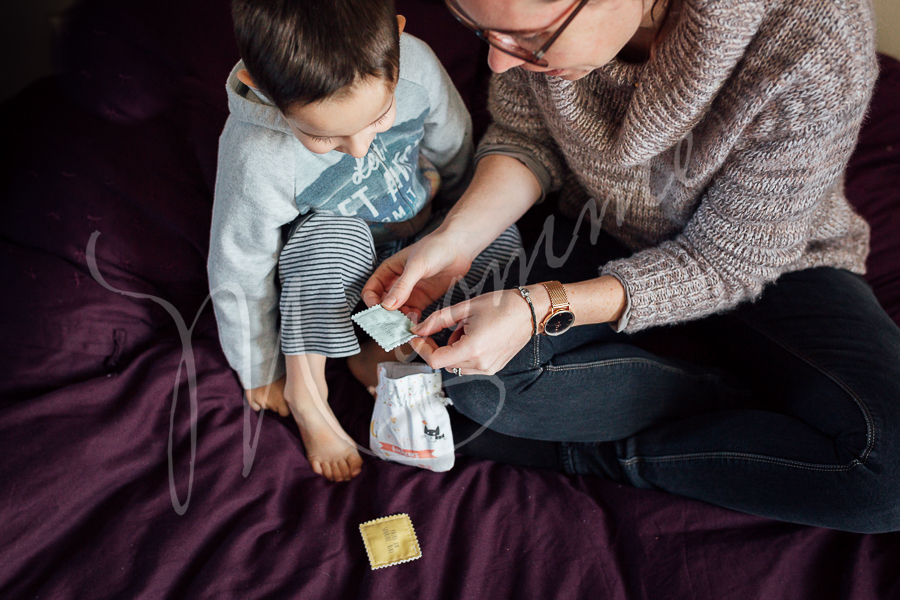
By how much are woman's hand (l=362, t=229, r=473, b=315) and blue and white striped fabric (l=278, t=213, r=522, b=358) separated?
0.15 ft

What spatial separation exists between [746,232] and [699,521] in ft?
1.53

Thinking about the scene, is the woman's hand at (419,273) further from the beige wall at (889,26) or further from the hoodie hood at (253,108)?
the beige wall at (889,26)

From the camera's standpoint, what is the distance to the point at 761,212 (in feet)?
3.02

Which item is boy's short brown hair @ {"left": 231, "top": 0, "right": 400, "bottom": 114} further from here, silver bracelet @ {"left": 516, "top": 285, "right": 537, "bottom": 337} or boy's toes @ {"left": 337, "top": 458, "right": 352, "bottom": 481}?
boy's toes @ {"left": 337, "top": 458, "right": 352, "bottom": 481}

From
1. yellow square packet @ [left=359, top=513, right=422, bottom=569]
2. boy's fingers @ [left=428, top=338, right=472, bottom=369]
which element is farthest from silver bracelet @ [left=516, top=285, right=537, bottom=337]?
yellow square packet @ [left=359, top=513, right=422, bottom=569]

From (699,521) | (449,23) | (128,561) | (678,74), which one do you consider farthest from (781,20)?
(128,561)

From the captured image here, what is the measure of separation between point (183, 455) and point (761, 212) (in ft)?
3.33

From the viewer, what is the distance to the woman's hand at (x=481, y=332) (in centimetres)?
89

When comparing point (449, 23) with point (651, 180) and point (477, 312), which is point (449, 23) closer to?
point (651, 180)

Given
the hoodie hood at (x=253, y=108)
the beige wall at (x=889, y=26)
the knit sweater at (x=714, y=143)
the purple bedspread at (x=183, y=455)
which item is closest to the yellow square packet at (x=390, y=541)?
A: the purple bedspread at (x=183, y=455)

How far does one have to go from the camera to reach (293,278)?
3.46 feet

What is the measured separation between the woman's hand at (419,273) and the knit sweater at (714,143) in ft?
0.82

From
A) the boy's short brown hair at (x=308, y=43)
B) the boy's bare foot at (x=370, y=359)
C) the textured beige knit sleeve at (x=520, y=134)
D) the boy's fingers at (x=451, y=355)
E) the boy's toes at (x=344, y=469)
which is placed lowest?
the boy's toes at (x=344, y=469)

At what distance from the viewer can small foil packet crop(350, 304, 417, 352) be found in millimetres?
944
